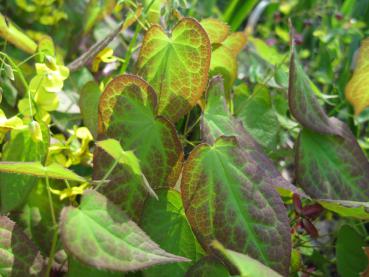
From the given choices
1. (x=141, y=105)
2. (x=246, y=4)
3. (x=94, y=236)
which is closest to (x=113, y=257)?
(x=94, y=236)

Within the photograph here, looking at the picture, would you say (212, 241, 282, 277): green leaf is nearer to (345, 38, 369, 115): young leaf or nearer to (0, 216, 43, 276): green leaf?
(0, 216, 43, 276): green leaf


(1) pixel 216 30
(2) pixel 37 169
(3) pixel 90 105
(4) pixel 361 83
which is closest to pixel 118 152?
(2) pixel 37 169

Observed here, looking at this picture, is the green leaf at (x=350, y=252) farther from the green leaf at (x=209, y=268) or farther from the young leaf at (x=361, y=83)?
the green leaf at (x=209, y=268)

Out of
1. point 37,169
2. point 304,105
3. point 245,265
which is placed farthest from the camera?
point 304,105

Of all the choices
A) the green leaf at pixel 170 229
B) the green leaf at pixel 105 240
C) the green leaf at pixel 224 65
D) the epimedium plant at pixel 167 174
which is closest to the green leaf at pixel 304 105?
the epimedium plant at pixel 167 174

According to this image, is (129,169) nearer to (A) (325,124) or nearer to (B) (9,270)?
(B) (9,270)

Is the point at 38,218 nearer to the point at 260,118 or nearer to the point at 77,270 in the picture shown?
the point at 77,270
